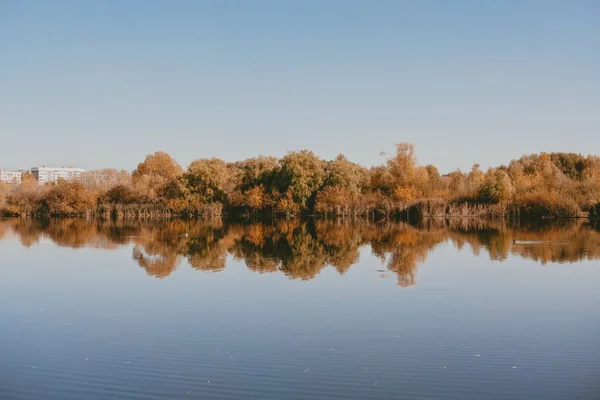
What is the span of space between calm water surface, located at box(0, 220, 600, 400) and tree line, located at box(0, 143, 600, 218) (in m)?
26.1

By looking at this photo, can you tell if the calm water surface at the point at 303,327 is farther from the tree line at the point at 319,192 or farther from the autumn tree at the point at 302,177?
the autumn tree at the point at 302,177

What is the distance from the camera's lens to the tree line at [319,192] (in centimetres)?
4466

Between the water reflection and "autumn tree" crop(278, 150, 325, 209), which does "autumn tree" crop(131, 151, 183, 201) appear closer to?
"autumn tree" crop(278, 150, 325, 209)

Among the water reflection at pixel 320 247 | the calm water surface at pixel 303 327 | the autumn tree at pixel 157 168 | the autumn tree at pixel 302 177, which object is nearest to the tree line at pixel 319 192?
the autumn tree at pixel 302 177

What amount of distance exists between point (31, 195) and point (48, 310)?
163 feet

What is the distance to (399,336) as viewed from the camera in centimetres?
891

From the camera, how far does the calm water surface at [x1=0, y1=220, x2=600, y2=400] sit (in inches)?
271

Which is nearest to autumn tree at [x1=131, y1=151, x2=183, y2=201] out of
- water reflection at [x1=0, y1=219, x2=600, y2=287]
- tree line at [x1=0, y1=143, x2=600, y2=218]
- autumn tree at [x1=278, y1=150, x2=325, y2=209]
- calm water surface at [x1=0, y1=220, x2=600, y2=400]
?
tree line at [x1=0, y1=143, x2=600, y2=218]

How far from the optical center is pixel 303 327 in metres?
9.54

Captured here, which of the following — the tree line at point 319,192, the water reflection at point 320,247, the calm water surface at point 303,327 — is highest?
the tree line at point 319,192

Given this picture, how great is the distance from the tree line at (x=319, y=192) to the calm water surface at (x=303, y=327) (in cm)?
2614

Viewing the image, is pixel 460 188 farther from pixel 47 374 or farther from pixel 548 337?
pixel 47 374

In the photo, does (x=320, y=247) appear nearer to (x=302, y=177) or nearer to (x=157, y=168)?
→ (x=302, y=177)

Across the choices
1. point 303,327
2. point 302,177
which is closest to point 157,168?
point 302,177
